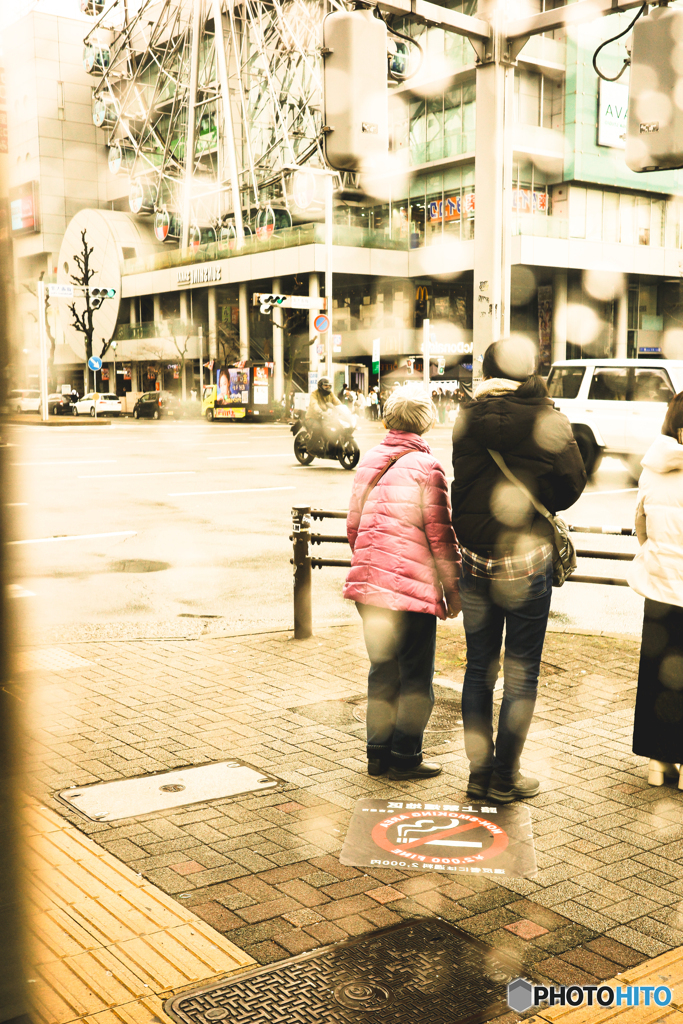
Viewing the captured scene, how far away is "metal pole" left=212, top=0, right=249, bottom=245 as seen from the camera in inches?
1983

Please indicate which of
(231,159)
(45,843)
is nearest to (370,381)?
(231,159)

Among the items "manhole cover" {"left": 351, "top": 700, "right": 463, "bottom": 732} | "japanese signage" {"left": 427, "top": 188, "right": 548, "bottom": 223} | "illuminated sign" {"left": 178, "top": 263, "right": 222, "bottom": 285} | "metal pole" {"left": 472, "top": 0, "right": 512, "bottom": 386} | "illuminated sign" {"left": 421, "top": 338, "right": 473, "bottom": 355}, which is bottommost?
"manhole cover" {"left": 351, "top": 700, "right": 463, "bottom": 732}

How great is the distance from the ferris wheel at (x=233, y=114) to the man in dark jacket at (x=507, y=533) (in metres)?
46.6

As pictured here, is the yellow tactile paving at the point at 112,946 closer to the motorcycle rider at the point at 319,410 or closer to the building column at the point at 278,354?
the motorcycle rider at the point at 319,410

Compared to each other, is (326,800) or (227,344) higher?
(227,344)

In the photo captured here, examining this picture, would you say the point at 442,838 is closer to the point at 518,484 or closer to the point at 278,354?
the point at 518,484

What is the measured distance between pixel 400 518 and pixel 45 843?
1926 millimetres

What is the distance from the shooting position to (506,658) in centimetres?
404

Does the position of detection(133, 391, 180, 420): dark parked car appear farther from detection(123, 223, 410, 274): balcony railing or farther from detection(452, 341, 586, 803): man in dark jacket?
detection(452, 341, 586, 803): man in dark jacket

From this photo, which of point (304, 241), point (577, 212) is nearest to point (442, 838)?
point (577, 212)

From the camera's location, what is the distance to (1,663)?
38.5 inches

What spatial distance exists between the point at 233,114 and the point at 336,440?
4477 centimetres
